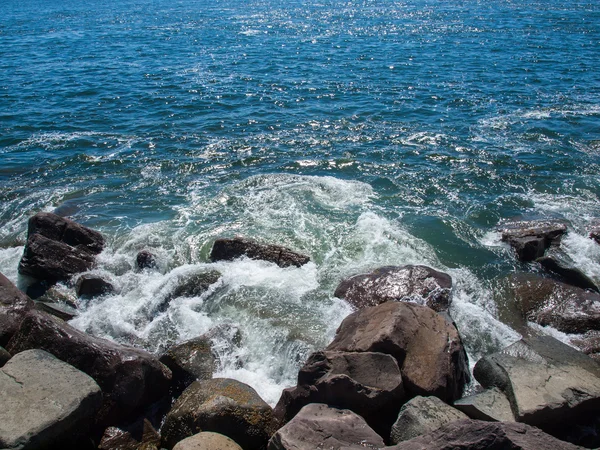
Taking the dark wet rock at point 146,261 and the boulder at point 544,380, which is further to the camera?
the dark wet rock at point 146,261

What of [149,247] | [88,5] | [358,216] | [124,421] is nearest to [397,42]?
[358,216]

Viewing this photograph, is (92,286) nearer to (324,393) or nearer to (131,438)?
(131,438)

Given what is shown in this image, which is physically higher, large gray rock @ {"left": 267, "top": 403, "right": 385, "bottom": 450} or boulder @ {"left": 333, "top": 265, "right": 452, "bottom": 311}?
large gray rock @ {"left": 267, "top": 403, "right": 385, "bottom": 450}

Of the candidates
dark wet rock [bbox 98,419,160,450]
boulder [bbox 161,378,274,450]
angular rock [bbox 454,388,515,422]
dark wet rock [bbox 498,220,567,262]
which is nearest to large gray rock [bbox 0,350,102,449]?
dark wet rock [bbox 98,419,160,450]

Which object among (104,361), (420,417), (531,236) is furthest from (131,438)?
(531,236)

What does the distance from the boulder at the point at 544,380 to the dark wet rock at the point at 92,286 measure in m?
9.03

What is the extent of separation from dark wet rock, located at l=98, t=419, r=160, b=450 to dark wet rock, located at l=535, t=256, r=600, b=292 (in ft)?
33.6

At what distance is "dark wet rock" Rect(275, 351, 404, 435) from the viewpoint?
8492 mm

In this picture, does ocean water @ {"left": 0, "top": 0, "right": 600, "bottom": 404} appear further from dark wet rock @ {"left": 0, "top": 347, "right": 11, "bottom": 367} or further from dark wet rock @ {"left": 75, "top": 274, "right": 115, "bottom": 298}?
dark wet rock @ {"left": 0, "top": 347, "right": 11, "bottom": 367}

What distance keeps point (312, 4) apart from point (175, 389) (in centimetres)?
6254

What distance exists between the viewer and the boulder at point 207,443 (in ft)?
24.9

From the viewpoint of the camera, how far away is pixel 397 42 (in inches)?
1534

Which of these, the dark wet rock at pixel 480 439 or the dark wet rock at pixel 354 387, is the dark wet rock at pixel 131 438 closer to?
the dark wet rock at pixel 354 387

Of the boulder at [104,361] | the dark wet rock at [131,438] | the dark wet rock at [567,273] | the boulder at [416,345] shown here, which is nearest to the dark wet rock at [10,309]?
the boulder at [104,361]
